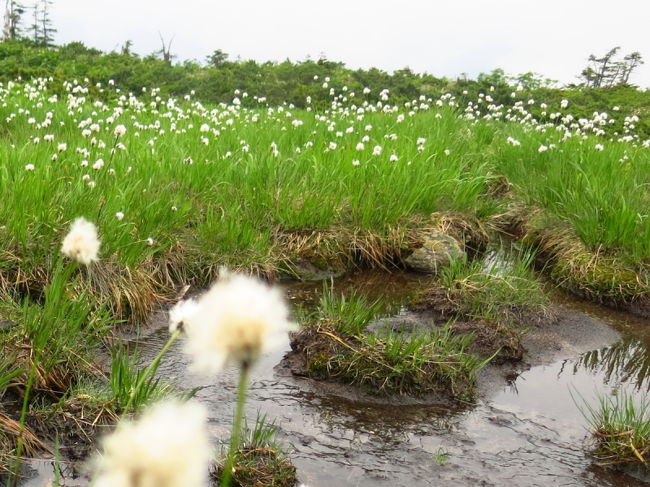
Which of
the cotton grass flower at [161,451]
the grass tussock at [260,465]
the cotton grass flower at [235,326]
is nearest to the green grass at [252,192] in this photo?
the grass tussock at [260,465]

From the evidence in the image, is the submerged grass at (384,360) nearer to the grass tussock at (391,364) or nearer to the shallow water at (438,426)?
the grass tussock at (391,364)

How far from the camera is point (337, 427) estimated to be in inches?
140

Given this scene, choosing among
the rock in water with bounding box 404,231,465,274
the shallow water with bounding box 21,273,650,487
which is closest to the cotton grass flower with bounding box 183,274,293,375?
the shallow water with bounding box 21,273,650,487

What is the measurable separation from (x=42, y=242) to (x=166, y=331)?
3.47 ft

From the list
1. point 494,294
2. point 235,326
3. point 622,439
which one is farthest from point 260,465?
point 494,294

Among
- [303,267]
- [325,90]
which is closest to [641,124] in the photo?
[325,90]

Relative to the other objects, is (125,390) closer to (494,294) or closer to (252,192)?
(494,294)

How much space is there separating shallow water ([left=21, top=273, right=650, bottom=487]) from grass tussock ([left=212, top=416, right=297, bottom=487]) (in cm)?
12

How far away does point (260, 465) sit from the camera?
2.96 metres

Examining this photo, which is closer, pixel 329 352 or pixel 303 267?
pixel 329 352

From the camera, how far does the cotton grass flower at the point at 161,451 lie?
61 cm

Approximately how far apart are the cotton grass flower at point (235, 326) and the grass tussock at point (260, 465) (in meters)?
2.15

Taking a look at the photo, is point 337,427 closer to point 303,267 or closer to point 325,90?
point 303,267

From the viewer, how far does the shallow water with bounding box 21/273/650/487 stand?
10.5 feet
